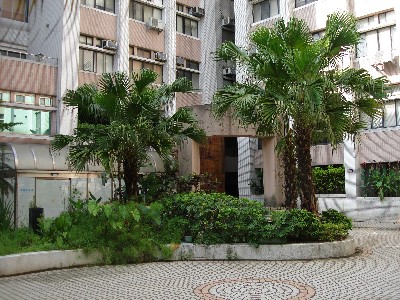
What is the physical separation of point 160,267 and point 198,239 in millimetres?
1438

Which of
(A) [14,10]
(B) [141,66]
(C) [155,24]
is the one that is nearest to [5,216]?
(A) [14,10]

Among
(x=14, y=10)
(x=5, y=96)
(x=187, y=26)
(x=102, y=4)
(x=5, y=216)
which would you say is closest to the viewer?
(x=5, y=216)

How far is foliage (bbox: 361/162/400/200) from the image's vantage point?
902 inches

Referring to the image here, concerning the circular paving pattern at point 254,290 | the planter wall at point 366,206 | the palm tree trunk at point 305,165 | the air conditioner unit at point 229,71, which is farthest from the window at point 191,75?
the circular paving pattern at point 254,290

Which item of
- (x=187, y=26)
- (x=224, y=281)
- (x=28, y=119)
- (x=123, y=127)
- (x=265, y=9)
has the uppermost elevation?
(x=265, y=9)

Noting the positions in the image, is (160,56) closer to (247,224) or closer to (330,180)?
(330,180)

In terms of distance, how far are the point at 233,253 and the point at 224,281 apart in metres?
2.53

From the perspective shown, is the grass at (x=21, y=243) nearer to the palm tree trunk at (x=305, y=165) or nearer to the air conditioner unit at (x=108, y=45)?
the palm tree trunk at (x=305, y=165)

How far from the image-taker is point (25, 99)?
23.1 metres

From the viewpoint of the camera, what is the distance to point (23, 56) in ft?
84.7

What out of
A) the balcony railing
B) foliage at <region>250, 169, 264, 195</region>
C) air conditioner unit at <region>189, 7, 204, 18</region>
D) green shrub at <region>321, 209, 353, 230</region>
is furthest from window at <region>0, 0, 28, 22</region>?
green shrub at <region>321, 209, 353, 230</region>

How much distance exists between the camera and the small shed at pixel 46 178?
19.4 metres

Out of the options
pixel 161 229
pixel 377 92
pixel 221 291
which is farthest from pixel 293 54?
pixel 221 291

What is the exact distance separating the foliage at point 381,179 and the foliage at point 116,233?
14.8 meters
